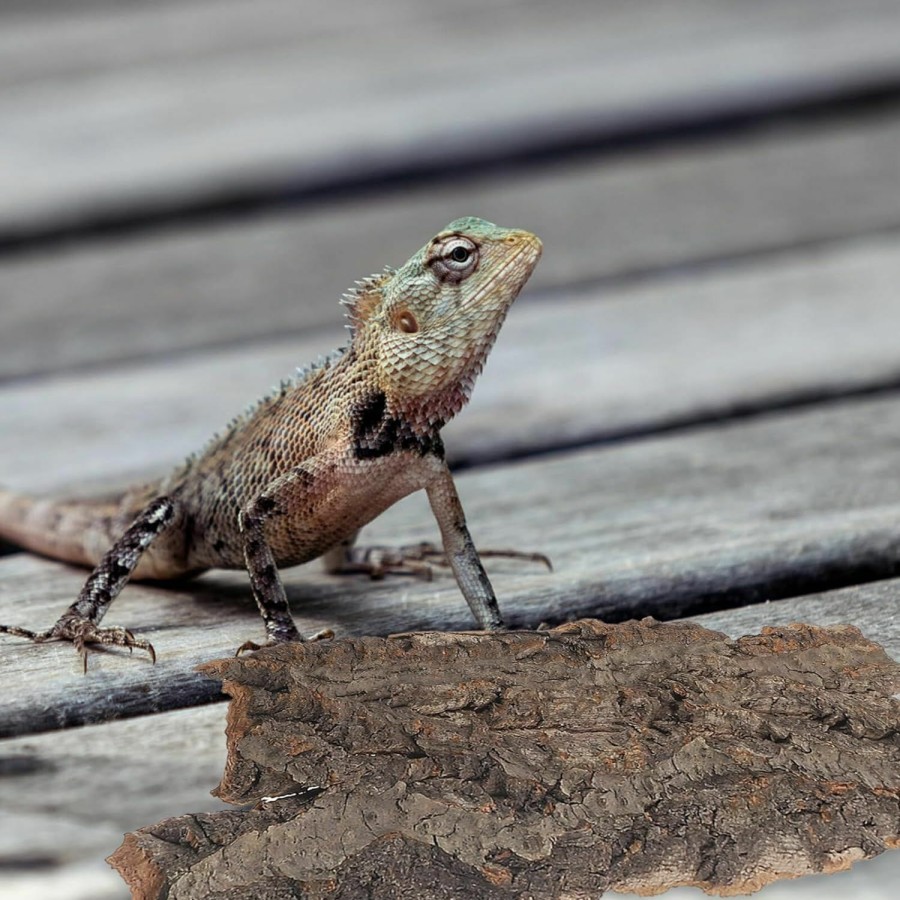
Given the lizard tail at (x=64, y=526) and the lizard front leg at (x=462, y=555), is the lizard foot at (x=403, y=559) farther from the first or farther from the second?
the lizard tail at (x=64, y=526)

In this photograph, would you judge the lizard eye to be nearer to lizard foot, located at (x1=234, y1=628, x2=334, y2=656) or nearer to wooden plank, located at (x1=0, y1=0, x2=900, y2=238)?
lizard foot, located at (x1=234, y1=628, x2=334, y2=656)

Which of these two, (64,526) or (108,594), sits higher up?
(108,594)

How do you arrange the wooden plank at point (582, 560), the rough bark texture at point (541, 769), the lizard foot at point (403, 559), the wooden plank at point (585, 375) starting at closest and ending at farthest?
the rough bark texture at point (541, 769), the wooden plank at point (582, 560), the lizard foot at point (403, 559), the wooden plank at point (585, 375)

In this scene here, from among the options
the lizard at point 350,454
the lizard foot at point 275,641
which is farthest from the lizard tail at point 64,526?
the lizard foot at point 275,641

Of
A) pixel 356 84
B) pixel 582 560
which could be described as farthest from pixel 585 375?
pixel 356 84

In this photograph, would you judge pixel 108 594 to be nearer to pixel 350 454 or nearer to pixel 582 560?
pixel 350 454
